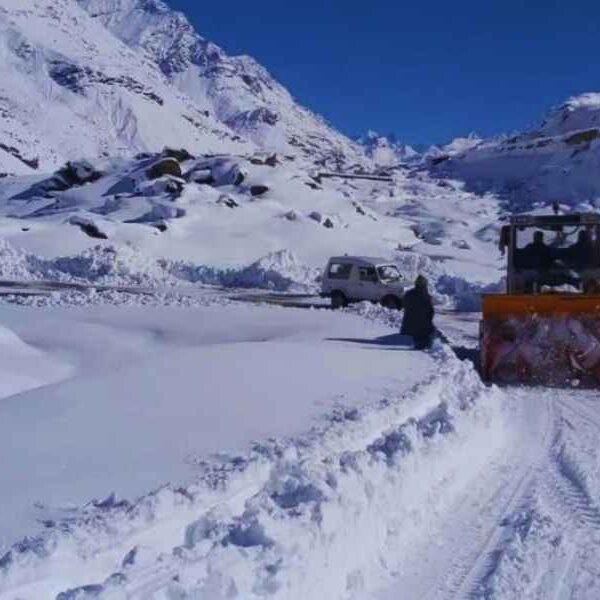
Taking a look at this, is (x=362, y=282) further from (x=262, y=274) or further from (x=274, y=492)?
(x=274, y=492)

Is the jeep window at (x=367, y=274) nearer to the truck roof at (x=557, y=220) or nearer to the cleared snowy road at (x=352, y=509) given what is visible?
the truck roof at (x=557, y=220)

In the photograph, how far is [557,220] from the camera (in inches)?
573

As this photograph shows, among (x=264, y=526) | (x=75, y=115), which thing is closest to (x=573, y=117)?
(x=75, y=115)

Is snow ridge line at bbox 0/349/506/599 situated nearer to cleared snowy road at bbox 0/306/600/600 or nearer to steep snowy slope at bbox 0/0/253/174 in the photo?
cleared snowy road at bbox 0/306/600/600

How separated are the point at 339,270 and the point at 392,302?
6.00 ft

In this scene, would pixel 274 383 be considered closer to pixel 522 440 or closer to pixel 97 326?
pixel 522 440

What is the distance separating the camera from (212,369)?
34.5ft

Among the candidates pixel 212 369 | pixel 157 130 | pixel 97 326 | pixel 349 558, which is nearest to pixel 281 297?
pixel 97 326

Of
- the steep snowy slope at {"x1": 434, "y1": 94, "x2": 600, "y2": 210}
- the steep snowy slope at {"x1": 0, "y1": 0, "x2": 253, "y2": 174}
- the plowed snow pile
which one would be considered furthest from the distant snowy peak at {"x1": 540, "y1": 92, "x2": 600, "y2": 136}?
the plowed snow pile

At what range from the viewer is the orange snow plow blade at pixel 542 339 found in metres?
12.4

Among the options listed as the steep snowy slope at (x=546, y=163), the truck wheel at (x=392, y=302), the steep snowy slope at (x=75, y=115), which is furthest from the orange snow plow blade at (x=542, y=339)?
the steep snowy slope at (x=75, y=115)

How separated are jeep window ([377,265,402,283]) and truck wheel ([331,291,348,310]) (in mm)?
1174

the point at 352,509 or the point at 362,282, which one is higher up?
the point at 362,282

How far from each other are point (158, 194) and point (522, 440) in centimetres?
3974
